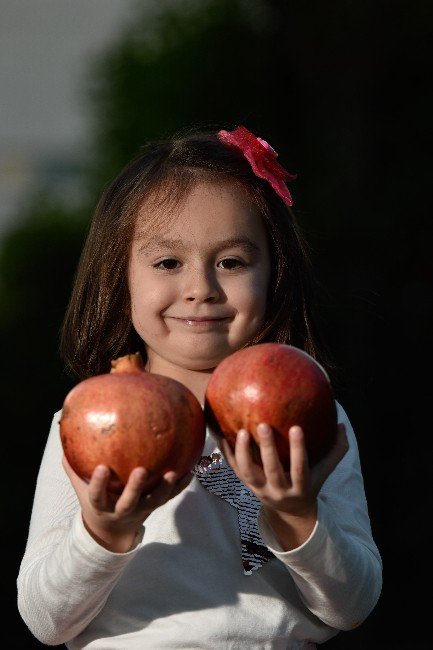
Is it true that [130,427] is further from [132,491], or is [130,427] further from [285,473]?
[285,473]

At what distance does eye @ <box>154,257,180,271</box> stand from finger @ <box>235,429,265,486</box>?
0.66 metres

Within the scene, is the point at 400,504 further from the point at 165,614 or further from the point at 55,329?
the point at 165,614

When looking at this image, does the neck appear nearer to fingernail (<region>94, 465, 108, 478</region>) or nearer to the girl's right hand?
the girl's right hand

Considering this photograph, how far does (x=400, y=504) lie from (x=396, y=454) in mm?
219

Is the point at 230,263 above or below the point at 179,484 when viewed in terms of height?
above

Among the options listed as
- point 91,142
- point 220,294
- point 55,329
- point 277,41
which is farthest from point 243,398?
point 277,41

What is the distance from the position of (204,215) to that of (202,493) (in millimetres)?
602

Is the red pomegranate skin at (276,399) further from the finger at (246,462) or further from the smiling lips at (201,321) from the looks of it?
the smiling lips at (201,321)

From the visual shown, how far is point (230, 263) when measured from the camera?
249 centimetres

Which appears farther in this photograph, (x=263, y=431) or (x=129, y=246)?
(x=129, y=246)

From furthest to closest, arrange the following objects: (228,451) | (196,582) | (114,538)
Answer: (196,582) → (114,538) → (228,451)

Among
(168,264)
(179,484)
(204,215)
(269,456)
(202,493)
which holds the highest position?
(204,215)

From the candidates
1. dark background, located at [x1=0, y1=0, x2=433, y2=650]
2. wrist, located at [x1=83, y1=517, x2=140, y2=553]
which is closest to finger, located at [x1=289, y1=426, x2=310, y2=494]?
wrist, located at [x1=83, y1=517, x2=140, y2=553]

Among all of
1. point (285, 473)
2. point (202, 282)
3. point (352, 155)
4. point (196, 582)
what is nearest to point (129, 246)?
point (202, 282)
